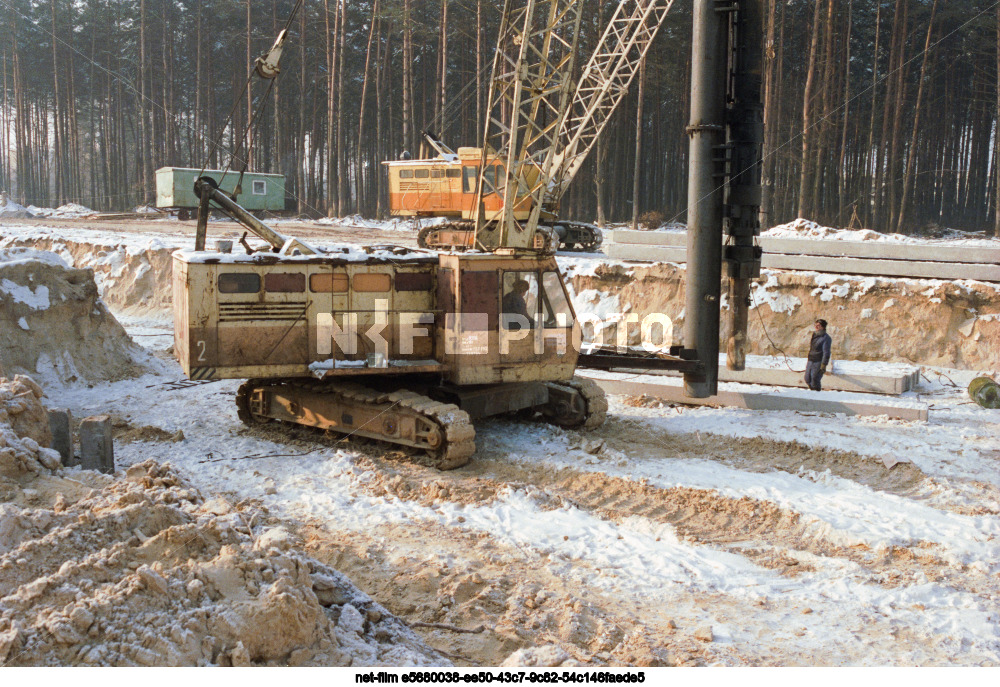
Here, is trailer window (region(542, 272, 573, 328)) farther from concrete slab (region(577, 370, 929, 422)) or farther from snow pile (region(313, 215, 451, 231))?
snow pile (region(313, 215, 451, 231))

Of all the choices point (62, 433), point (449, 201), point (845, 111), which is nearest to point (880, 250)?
point (449, 201)

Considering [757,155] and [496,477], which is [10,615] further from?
[757,155]

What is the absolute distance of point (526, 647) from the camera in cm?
588

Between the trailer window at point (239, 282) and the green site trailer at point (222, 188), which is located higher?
the green site trailer at point (222, 188)

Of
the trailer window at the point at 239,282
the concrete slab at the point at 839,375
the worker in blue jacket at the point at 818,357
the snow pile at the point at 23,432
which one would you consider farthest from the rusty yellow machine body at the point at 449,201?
the snow pile at the point at 23,432

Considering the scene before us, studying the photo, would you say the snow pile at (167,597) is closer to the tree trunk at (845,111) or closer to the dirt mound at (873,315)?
the dirt mound at (873,315)

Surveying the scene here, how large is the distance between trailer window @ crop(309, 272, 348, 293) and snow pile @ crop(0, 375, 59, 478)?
3.15 m

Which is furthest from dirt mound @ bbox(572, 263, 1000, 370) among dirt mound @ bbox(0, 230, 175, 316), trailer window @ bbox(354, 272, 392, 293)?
dirt mound @ bbox(0, 230, 175, 316)

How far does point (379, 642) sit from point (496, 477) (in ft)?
13.9

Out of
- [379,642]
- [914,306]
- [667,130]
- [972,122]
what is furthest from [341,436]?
[972,122]

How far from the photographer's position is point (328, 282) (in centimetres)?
1041

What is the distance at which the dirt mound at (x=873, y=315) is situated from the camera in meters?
15.9

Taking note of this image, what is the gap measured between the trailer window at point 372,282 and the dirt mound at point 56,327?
632cm

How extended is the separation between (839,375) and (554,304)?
556cm
